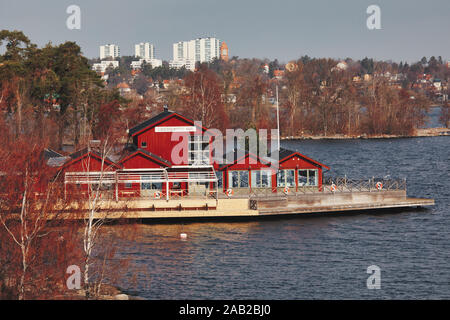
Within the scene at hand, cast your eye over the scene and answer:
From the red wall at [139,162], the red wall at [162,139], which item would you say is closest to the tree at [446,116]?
the red wall at [162,139]

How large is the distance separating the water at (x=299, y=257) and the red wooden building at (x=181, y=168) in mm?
4903

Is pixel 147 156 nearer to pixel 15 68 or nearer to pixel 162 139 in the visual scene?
pixel 162 139

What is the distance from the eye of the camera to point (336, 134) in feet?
542

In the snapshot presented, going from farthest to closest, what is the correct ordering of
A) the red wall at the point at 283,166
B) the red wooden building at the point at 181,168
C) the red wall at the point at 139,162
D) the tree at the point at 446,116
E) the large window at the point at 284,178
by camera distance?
the tree at the point at 446,116 < the large window at the point at 284,178 < the red wall at the point at 283,166 < the red wall at the point at 139,162 < the red wooden building at the point at 181,168

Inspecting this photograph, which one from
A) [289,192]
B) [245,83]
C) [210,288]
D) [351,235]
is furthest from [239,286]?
[245,83]

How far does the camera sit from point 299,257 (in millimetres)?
49844

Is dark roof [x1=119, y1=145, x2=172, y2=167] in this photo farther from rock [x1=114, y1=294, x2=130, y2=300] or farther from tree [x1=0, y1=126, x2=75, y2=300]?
rock [x1=114, y1=294, x2=130, y2=300]

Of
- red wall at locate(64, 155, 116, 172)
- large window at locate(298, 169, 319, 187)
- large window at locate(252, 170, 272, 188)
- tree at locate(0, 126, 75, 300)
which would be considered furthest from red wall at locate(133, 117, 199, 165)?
tree at locate(0, 126, 75, 300)

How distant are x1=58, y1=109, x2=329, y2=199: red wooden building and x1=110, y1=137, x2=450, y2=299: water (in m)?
4.90

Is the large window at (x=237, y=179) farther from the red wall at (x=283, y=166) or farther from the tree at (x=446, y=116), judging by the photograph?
the tree at (x=446, y=116)

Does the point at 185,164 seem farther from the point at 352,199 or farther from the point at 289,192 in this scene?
the point at 352,199

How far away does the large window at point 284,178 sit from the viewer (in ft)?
218

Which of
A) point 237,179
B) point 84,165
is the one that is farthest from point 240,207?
point 84,165

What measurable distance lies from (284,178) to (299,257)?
17.8 metres
